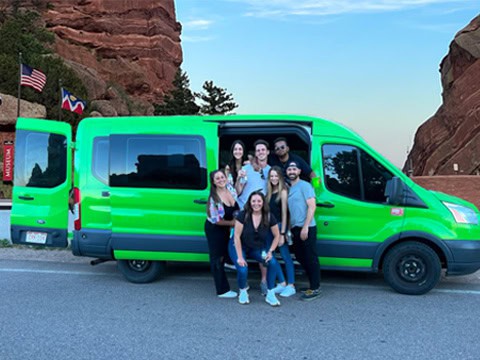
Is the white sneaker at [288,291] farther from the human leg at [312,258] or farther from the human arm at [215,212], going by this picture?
the human arm at [215,212]

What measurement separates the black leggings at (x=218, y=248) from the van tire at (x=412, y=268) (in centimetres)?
196

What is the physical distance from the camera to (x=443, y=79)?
3572 centimetres

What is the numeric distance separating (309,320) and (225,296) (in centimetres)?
115

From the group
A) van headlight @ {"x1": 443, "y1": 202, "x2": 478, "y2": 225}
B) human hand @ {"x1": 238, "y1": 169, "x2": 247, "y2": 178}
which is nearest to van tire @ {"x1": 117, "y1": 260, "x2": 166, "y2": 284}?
human hand @ {"x1": 238, "y1": 169, "x2": 247, "y2": 178}

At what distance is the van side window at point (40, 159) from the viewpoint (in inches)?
244

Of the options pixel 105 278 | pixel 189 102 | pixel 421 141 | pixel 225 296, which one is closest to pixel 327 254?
pixel 225 296

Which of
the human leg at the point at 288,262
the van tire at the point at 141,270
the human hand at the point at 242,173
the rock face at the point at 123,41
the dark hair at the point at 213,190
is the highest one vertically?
the rock face at the point at 123,41

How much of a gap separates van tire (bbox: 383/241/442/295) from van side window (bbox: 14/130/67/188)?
180 inches

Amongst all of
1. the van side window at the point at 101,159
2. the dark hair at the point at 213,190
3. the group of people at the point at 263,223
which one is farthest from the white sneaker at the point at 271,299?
the van side window at the point at 101,159

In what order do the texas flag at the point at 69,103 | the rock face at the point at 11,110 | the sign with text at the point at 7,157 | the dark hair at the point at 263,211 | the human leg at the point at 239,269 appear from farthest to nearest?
the rock face at the point at 11,110
the texas flag at the point at 69,103
the sign with text at the point at 7,157
the human leg at the point at 239,269
the dark hair at the point at 263,211

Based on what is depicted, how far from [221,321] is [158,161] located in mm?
2284

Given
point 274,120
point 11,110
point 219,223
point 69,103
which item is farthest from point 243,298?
point 11,110

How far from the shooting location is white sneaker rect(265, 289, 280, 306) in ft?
15.8

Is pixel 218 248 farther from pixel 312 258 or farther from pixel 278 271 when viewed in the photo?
pixel 312 258
